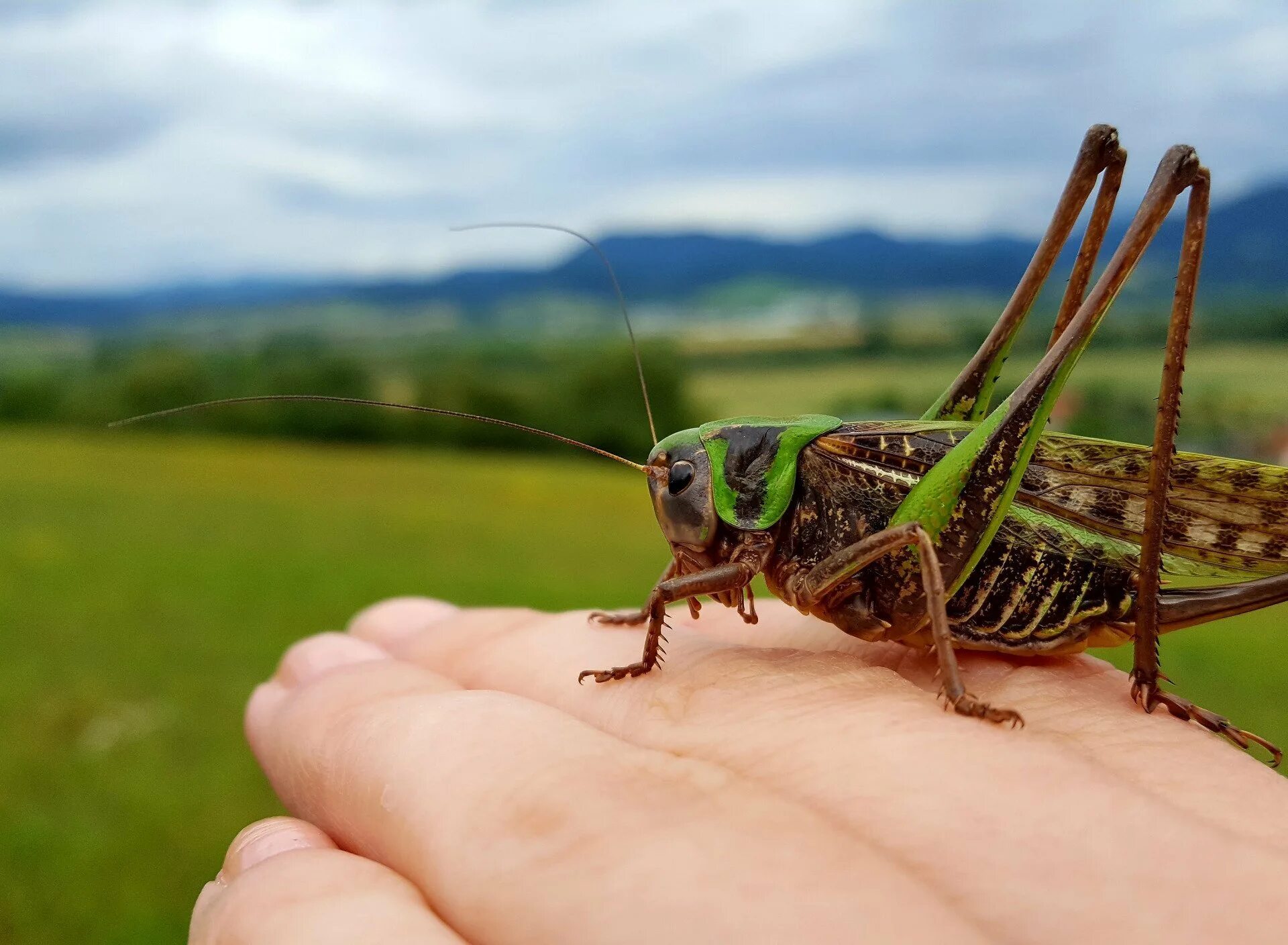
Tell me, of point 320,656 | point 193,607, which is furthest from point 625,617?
point 193,607

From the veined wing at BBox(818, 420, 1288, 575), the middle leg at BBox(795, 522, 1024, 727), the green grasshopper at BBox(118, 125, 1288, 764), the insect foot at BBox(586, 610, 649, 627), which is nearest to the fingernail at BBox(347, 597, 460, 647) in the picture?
the insect foot at BBox(586, 610, 649, 627)

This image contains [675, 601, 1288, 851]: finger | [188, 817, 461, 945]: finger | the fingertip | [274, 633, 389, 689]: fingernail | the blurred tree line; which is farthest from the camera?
the blurred tree line

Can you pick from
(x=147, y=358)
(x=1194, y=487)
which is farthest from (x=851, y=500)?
(x=147, y=358)

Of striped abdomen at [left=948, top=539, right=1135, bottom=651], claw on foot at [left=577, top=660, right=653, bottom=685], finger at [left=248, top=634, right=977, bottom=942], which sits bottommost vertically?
claw on foot at [left=577, top=660, right=653, bottom=685]

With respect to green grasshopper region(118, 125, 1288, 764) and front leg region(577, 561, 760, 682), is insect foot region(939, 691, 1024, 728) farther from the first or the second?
front leg region(577, 561, 760, 682)

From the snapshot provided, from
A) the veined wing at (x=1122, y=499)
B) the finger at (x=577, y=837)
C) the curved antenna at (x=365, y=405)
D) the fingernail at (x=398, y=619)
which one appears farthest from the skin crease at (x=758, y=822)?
the fingernail at (x=398, y=619)

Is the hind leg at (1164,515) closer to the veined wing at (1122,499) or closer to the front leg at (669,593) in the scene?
the veined wing at (1122,499)
